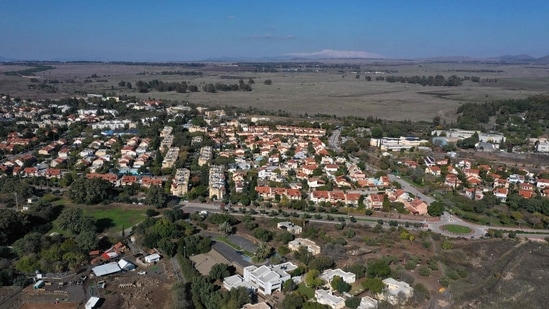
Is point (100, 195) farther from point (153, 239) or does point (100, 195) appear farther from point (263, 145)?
point (263, 145)

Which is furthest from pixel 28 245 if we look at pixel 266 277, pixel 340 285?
pixel 340 285

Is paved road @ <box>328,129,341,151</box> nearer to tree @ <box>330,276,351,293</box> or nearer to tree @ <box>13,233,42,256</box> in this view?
tree @ <box>330,276,351,293</box>

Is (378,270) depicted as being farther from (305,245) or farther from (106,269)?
(106,269)

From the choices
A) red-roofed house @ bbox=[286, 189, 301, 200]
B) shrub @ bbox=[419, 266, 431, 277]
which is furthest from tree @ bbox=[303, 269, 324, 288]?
red-roofed house @ bbox=[286, 189, 301, 200]

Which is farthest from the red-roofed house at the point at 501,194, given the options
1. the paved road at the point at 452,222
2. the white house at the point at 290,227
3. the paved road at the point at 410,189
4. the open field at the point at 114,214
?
the open field at the point at 114,214

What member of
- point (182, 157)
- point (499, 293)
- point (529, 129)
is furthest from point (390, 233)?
point (529, 129)
